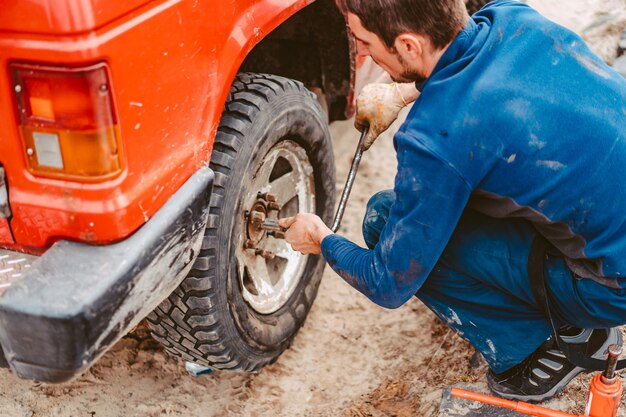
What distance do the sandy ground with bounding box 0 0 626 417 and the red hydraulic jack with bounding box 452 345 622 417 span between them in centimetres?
22

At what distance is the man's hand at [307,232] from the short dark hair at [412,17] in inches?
25.6

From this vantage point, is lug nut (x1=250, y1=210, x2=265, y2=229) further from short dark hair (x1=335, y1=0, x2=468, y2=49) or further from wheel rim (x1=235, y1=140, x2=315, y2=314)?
short dark hair (x1=335, y1=0, x2=468, y2=49)

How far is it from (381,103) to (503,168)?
0.86 metres

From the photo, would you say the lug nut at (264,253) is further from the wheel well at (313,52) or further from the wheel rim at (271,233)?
the wheel well at (313,52)

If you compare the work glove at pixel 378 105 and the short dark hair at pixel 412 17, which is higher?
the short dark hair at pixel 412 17

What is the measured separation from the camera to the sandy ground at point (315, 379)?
8.23 feet

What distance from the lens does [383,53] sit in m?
1.86

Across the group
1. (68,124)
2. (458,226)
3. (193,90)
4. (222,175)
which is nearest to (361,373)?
(458,226)

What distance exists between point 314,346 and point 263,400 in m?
0.35

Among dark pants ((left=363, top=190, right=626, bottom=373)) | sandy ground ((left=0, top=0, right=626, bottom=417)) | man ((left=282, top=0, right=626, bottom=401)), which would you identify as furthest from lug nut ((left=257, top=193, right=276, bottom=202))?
sandy ground ((left=0, top=0, right=626, bottom=417))

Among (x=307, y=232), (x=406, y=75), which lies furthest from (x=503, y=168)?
(x=307, y=232)

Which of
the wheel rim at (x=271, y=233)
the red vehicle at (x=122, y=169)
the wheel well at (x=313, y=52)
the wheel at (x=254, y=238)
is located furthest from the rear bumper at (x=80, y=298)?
the wheel well at (x=313, y=52)

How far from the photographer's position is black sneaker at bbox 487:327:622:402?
89.3 inches

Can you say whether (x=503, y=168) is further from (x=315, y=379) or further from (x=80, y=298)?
(x=315, y=379)
